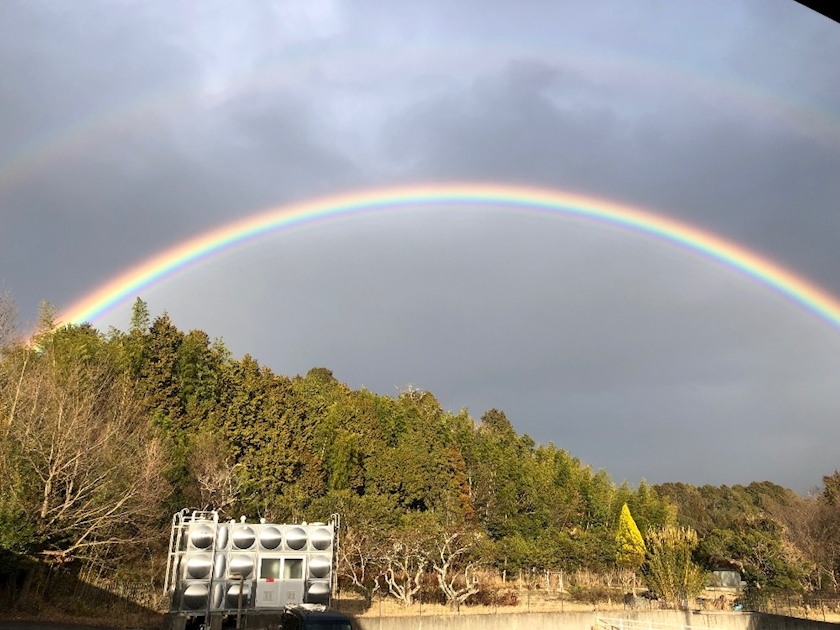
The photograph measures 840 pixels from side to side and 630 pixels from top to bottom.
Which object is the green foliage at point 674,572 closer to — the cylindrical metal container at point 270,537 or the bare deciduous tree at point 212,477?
the bare deciduous tree at point 212,477

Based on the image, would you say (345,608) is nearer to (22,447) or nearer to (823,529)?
(22,447)

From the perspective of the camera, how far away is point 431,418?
192 feet

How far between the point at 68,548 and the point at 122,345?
2092 cm

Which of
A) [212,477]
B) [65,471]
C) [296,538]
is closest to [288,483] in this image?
[212,477]

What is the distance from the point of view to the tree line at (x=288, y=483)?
22281 millimetres

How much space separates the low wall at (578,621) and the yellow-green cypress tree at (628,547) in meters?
15.8

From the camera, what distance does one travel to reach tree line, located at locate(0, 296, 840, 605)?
877 inches

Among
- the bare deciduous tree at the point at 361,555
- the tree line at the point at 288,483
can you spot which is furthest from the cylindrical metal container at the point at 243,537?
the bare deciduous tree at the point at 361,555

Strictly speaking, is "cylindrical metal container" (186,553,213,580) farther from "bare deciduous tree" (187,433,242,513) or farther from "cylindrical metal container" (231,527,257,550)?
"bare deciduous tree" (187,433,242,513)

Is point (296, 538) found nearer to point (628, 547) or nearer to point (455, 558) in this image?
point (455, 558)

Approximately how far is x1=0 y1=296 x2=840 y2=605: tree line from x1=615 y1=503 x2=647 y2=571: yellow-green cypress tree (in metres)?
0.16

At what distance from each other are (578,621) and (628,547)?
28.9 metres

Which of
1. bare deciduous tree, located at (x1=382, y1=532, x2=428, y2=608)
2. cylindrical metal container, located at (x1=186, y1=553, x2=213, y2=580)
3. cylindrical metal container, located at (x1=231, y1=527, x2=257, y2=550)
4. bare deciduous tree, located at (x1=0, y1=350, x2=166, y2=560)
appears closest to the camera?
cylindrical metal container, located at (x1=186, y1=553, x2=213, y2=580)

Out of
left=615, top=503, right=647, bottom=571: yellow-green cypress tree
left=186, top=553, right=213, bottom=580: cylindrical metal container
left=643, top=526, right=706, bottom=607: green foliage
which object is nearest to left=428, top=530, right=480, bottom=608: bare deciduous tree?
left=643, top=526, right=706, bottom=607: green foliage
